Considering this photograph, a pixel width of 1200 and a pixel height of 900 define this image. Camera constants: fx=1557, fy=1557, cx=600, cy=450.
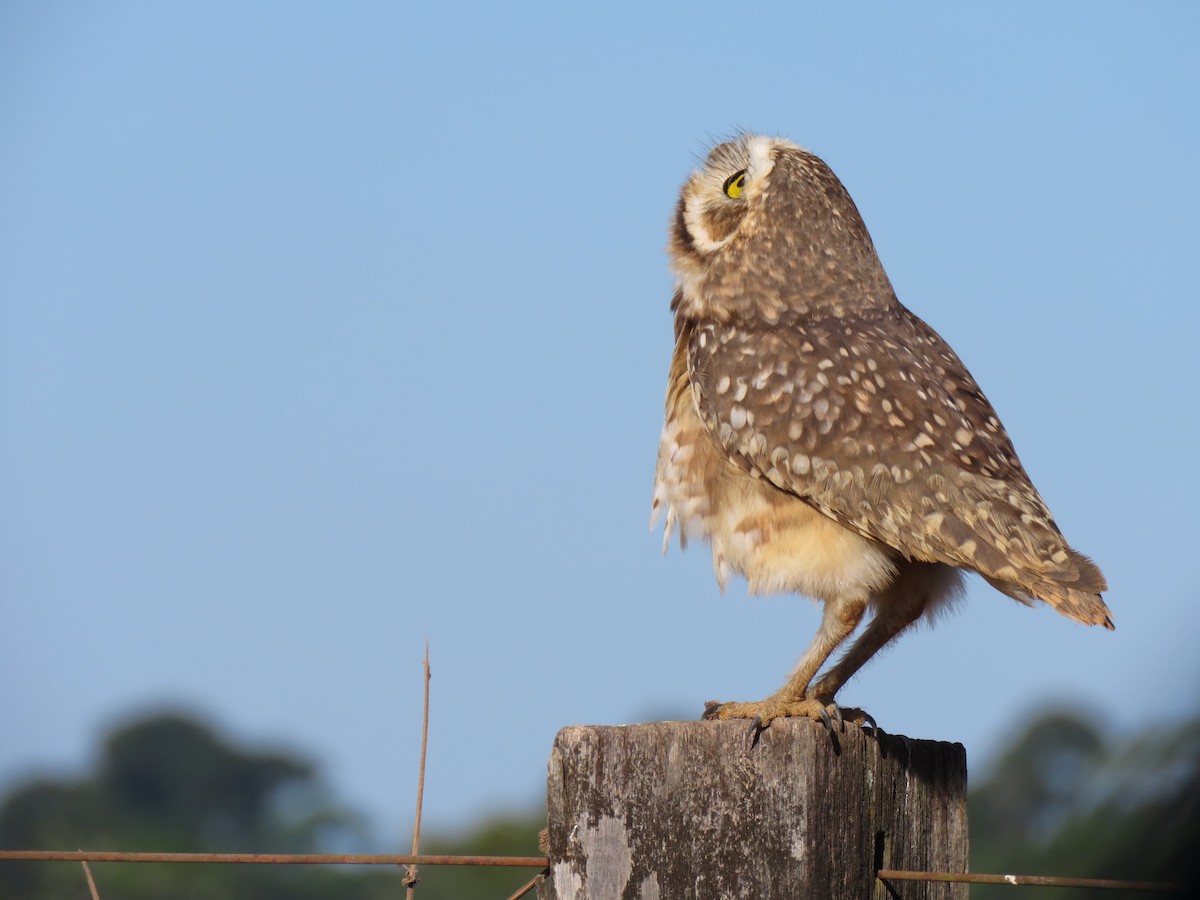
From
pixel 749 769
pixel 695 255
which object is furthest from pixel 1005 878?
pixel 695 255

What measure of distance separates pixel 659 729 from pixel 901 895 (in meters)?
0.70

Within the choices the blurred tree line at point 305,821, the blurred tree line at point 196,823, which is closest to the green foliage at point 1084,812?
the blurred tree line at point 305,821

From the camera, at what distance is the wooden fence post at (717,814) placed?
343 cm

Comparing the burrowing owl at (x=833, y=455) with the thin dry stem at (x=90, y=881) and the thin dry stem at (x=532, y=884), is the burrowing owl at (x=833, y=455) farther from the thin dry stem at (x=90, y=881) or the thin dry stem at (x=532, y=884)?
the thin dry stem at (x=90, y=881)

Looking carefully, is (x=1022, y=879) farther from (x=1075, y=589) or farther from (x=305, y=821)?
(x=305, y=821)

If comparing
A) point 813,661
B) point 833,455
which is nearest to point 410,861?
point 813,661

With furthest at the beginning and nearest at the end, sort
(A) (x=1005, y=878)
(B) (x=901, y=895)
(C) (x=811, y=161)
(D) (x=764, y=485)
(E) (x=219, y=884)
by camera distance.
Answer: (E) (x=219, y=884), (C) (x=811, y=161), (D) (x=764, y=485), (B) (x=901, y=895), (A) (x=1005, y=878)

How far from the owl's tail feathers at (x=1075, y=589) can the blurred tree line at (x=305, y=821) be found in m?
0.43

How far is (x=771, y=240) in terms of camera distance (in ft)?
19.9

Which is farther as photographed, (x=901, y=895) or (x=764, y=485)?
(x=764, y=485)

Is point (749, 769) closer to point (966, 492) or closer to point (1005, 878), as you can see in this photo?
point (1005, 878)

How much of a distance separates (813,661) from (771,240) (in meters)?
1.80

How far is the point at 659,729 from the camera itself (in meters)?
3.53

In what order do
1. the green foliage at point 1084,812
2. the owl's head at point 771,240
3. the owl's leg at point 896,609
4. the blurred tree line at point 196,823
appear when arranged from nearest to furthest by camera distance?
the green foliage at point 1084,812 < the owl's leg at point 896,609 < the owl's head at point 771,240 < the blurred tree line at point 196,823
